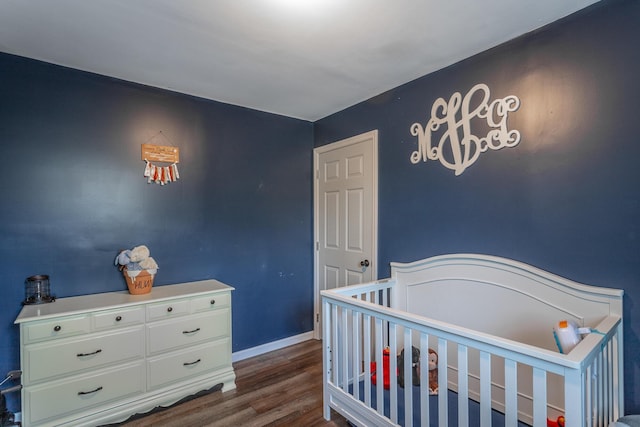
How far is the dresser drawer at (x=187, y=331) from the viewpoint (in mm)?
2084

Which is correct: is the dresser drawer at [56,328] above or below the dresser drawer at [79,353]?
above

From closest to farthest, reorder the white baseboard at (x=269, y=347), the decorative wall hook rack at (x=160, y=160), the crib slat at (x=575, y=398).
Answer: the crib slat at (x=575, y=398), the decorative wall hook rack at (x=160, y=160), the white baseboard at (x=269, y=347)

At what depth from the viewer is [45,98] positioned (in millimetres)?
2072

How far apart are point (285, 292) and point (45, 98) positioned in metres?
2.41

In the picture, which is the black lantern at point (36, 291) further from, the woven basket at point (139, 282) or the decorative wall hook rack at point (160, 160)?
the decorative wall hook rack at point (160, 160)

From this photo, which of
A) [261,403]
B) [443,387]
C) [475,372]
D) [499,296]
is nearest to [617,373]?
[499,296]

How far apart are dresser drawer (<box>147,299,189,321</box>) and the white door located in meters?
1.42

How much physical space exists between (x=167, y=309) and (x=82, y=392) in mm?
617

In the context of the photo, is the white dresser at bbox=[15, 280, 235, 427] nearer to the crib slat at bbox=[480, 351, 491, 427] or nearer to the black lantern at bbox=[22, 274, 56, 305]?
the black lantern at bbox=[22, 274, 56, 305]

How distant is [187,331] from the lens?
7.24 feet

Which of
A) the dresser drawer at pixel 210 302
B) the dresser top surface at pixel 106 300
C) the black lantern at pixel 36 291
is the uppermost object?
the black lantern at pixel 36 291

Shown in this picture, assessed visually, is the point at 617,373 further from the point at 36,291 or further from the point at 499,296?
the point at 36,291

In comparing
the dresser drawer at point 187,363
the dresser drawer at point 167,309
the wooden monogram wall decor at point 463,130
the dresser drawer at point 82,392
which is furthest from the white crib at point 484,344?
the dresser drawer at point 82,392

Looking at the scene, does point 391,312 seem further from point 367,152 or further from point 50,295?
point 50,295
